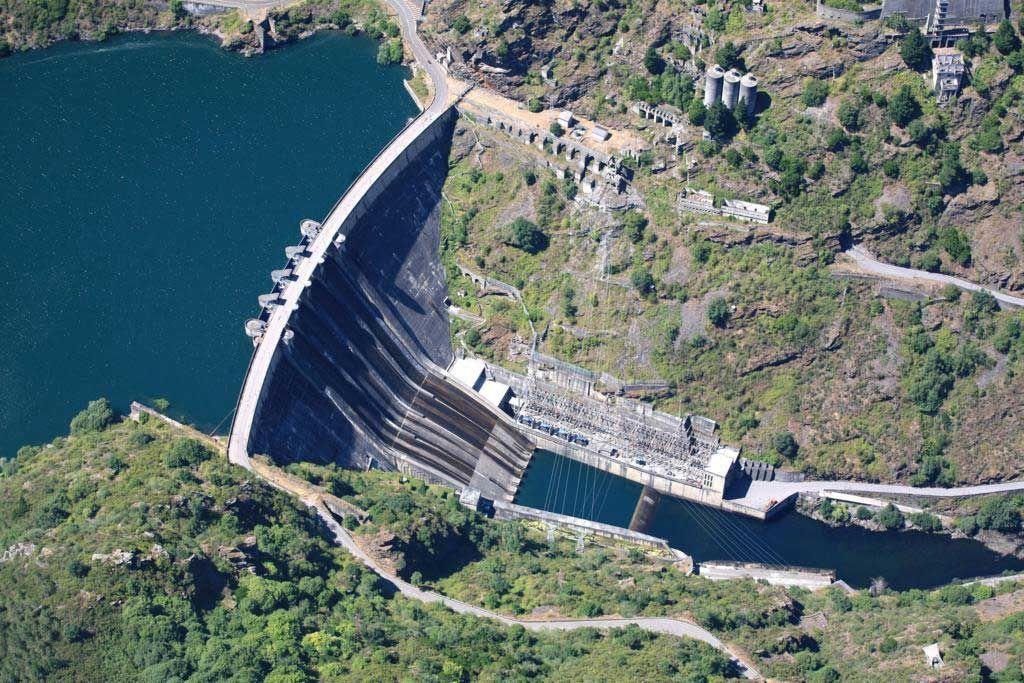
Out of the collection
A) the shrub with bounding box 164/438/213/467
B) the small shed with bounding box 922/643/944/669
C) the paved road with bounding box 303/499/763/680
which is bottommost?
the paved road with bounding box 303/499/763/680

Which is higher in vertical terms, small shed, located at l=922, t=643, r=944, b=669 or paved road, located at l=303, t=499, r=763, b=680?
small shed, located at l=922, t=643, r=944, b=669

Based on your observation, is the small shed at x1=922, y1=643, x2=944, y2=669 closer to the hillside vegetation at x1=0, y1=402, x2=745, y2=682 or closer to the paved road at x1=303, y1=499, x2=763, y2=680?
the paved road at x1=303, y1=499, x2=763, y2=680

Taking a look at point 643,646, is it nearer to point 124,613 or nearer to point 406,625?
point 406,625

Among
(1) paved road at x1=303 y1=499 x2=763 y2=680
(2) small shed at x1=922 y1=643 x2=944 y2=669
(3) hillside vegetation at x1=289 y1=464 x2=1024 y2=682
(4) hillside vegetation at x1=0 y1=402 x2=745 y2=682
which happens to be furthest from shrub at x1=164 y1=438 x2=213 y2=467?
(2) small shed at x1=922 y1=643 x2=944 y2=669

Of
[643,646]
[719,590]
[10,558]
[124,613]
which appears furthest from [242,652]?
[719,590]

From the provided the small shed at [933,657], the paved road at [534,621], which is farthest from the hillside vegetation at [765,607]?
the paved road at [534,621]

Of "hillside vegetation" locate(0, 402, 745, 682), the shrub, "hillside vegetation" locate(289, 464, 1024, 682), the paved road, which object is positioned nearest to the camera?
"hillside vegetation" locate(0, 402, 745, 682)

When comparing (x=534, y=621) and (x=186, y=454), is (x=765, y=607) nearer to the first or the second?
(x=534, y=621)

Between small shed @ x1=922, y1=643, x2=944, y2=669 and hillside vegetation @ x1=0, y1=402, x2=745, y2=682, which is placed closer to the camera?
hillside vegetation @ x1=0, y1=402, x2=745, y2=682
